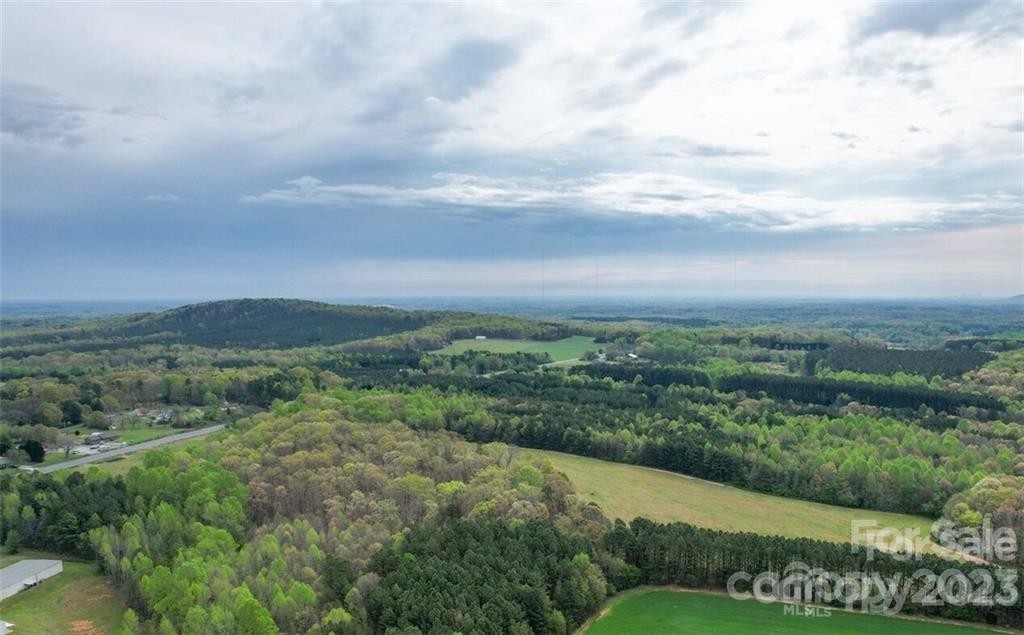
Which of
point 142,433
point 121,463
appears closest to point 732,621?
point 121,463

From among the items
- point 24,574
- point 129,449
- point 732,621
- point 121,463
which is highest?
point 121,463

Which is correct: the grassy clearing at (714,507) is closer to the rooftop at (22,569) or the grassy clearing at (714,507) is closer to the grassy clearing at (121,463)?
the rooftop at (22,569)

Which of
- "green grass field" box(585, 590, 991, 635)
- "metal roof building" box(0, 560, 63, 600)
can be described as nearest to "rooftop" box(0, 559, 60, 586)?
"metal roof building" box(0, 560, 63, 600)

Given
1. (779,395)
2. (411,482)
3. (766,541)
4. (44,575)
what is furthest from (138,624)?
(779,395)

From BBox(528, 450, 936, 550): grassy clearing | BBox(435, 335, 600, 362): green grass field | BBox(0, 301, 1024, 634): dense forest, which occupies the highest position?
BBox(435, 335, 600, 362): green grass field

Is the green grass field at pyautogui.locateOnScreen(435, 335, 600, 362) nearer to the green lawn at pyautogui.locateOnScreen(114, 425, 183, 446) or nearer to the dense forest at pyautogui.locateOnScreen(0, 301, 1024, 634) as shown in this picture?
the dense forest at pyautogui.locateOnScreen(0, 301, 1024, 634)

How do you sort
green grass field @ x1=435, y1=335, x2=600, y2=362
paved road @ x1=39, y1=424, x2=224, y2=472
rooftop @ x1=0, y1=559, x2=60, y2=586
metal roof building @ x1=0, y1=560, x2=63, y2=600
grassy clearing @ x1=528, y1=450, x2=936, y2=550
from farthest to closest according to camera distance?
green grass field @ x1=435, y1=335, x2=600, y2=362 < paved road @ x1=39, y1=424, x2=224, y2=472 < grassy clearing @ x1=528, y1=450, x2=936, y2=550 < rooftop @ x1=0, y1=559, x2=60, y2=586 < metal roof building @ x1=0, y1=560, x2=63, y2=600

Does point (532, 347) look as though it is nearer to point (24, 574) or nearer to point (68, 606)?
point (24, 574)

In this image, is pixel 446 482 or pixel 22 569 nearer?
pixel 22 569

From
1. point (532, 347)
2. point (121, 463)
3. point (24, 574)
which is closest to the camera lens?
point (24, 574)
